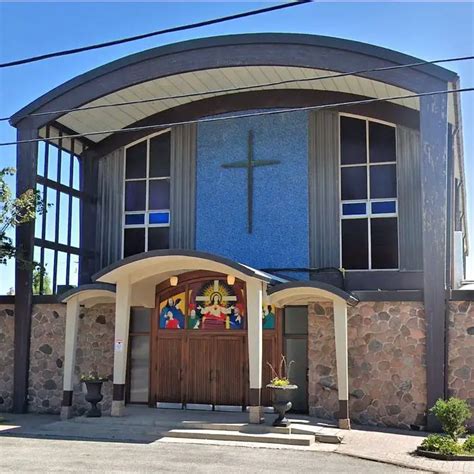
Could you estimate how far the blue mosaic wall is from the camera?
18078mm

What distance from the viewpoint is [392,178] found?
1784cm

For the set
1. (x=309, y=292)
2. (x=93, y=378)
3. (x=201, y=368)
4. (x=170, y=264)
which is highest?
(x=170, y=264)

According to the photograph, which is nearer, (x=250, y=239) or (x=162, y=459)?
(x=162, y=459)

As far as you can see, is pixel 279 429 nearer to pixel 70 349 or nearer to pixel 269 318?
pixel 269 318

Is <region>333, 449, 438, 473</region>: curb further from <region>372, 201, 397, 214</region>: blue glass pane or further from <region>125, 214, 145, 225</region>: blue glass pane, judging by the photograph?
<region>125, 214, 145, 225</region>: blue glass pane

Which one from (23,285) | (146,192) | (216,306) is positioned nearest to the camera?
(216,306)

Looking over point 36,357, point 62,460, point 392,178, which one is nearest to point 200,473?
point 62,460

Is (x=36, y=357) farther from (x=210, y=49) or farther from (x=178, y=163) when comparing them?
(x=210, y=49)

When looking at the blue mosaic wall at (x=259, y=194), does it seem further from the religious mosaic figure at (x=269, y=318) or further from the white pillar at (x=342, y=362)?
the white pillar at (x=342, y=362)

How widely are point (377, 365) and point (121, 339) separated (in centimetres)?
584

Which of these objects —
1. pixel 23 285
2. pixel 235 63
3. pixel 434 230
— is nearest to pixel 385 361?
pixel 434 230

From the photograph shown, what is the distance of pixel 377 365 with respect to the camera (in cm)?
1548

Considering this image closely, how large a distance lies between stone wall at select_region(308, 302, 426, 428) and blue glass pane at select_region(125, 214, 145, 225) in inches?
252

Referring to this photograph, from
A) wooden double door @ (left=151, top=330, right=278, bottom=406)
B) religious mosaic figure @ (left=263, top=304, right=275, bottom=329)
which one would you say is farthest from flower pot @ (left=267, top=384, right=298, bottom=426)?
religious mosaic figure @ (left=263, top=304, right=275, bottom=329)
